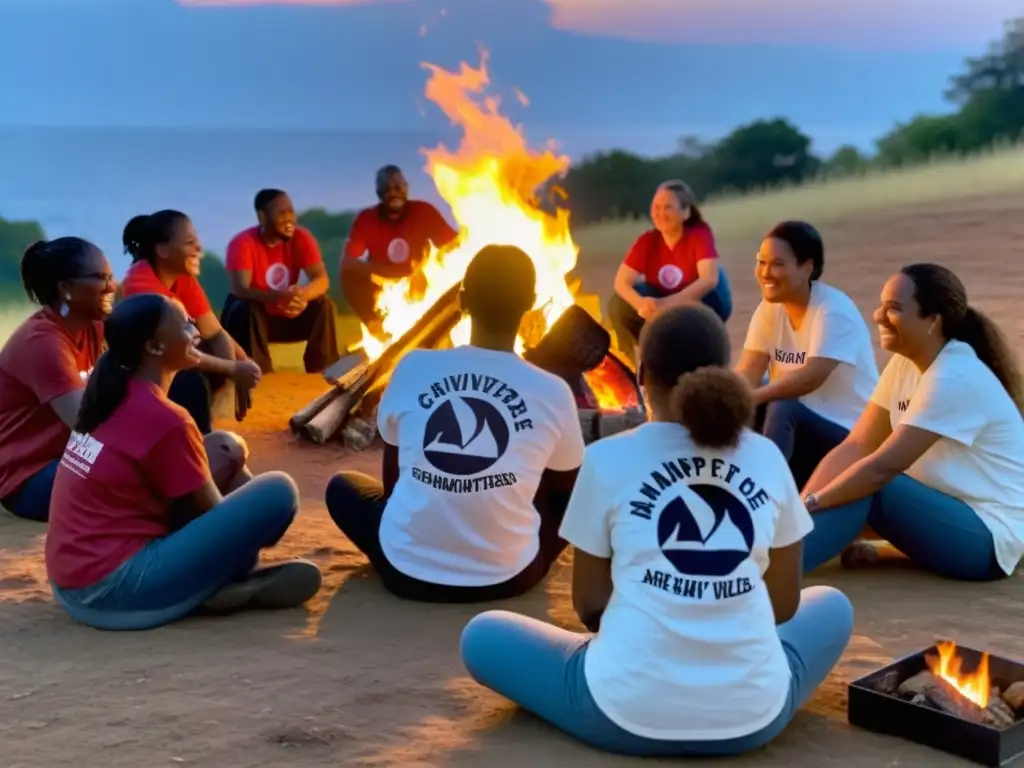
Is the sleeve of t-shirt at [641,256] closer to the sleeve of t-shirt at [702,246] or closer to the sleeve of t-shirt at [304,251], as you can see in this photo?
Answer: the sleeve of t-shirt at [702,246]

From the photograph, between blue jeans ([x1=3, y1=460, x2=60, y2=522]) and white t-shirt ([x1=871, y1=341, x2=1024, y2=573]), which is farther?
blue jeans ([x1=3, y1=460, x2=60, y2=522])

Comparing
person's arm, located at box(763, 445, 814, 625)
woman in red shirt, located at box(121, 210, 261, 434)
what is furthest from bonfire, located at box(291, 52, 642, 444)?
person's arm, located at box(763, 445, 814, 625)

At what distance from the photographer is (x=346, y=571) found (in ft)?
15.7

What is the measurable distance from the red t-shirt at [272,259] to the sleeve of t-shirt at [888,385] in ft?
14.9

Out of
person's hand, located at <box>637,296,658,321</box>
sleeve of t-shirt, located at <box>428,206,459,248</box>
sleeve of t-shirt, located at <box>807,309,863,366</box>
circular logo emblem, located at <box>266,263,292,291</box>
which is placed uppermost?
sleeve of t-shirt, located at <box>428,206,459,248</box>

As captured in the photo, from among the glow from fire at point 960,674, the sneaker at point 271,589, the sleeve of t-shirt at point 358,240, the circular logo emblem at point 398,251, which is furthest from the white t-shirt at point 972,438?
the sleeve of t-shirt at point 358,240

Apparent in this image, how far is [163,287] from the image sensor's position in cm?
610

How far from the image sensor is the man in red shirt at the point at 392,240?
8.62 metres

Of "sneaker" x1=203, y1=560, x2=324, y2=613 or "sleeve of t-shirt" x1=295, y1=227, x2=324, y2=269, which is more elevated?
"sleeve of t-shirt" x1=295, y1=227, x2=324, y2=269

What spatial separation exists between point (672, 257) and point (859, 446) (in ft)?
10.3

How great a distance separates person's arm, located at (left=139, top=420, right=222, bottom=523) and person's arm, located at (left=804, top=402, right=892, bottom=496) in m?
2.25

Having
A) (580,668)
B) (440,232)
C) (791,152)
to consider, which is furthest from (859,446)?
(791,152)

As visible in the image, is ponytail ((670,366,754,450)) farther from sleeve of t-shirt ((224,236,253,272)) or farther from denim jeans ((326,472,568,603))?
sleeve of t-shirt ((224,236,253,272))

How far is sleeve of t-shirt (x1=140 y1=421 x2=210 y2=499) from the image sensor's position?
382 cm
